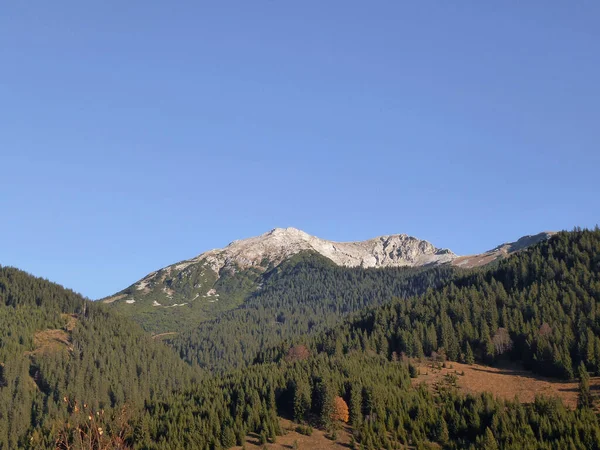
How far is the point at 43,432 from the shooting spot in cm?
→ 17000

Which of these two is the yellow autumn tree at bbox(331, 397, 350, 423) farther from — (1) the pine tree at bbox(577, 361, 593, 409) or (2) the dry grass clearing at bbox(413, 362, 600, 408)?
(1) the pine tree at bbox(577, 361, 593, 409)

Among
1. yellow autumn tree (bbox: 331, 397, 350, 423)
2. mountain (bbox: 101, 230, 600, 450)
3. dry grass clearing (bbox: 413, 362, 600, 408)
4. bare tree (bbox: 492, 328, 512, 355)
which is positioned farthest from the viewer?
bare tree (bbox: 492, 328, 512, 355)

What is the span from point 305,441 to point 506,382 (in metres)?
61.1

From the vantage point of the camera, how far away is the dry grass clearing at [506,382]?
474ft

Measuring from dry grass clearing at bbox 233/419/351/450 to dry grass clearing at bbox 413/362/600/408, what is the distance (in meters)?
34.0

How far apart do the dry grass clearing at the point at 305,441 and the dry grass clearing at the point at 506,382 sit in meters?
34.0

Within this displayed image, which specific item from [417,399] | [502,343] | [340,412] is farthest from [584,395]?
[340,412]

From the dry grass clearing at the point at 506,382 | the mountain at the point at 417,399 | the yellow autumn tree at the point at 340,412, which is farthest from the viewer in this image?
the dry grass clearing at the point at 506,382

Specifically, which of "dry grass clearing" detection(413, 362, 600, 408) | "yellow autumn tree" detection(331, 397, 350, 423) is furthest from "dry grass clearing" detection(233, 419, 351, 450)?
"dry grass clearing" detection(413, 362, 600, 408)

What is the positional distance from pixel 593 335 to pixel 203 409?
108m

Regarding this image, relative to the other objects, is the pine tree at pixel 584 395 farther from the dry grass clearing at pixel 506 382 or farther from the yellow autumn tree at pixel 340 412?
the yellow autumn tree at pixel 340 412

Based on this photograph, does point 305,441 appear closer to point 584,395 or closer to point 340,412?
point 340,412

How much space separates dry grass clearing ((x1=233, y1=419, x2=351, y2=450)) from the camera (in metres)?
126

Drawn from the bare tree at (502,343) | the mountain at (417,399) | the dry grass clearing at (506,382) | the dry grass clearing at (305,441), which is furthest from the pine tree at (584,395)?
the dry grass clearing at (305,441)
